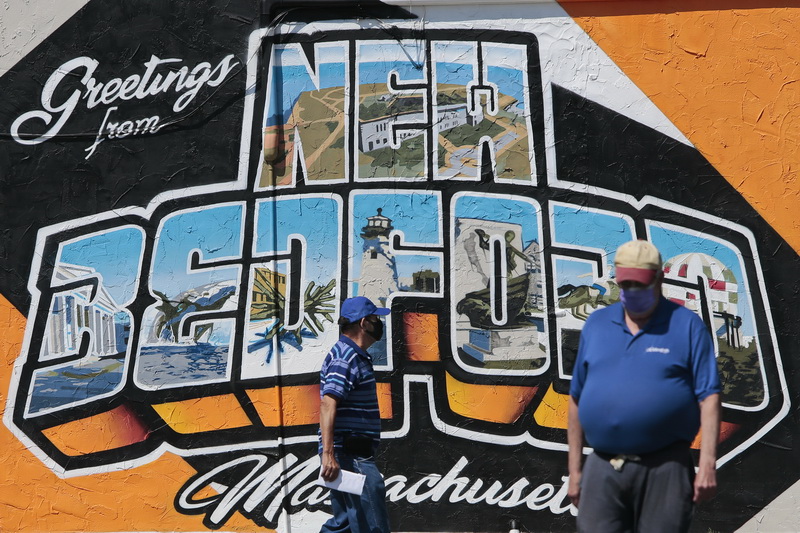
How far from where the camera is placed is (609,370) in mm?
3592

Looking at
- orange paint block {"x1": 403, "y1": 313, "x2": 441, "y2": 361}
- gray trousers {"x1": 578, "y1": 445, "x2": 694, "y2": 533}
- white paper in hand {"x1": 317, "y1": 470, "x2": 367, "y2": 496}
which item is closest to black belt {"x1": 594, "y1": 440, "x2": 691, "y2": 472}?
gray trousers {"x1": 578, "y1": 445, "x2": 694, "y2": 533}

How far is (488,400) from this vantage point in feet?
19.2

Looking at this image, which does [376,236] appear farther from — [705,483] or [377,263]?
[705,483]

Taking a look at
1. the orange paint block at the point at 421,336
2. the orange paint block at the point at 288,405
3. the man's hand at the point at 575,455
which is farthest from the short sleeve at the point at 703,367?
the orange paint block at the point at 288,405

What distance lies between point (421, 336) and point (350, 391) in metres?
1.64

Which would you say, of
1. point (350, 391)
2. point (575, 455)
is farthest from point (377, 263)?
point (575, 455)

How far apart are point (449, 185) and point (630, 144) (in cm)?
131

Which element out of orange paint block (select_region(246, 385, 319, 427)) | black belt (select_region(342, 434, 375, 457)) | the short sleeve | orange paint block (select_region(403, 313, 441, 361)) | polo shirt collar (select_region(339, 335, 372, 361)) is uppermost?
orange paint block (select_region(403, 313, 441, 361))

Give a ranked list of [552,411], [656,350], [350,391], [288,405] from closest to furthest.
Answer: [656,350] < [350,391] < [552,411] < [288,405]

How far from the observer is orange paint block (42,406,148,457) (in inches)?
237

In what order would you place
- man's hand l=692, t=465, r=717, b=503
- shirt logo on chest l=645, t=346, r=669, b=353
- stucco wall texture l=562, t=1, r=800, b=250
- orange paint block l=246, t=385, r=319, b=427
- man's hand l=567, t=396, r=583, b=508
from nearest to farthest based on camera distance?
man's hand l=692, t=465, r=717, b=503 < shirt logo on chest l=645, t=346, r=669, b=353 < man's hand l=567, t=396, r=583, b=508 < stucco wall texture l=562, t=1, r=800, b=250 < orange paint block l=246, t=385, r=319, b=427

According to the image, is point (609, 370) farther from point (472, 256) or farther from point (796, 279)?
point (796, 279)

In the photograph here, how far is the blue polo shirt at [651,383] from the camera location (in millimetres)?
3484

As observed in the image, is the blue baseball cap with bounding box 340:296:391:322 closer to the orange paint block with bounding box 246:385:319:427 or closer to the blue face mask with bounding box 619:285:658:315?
the blue face mask with bounding box 619:285:658:315
